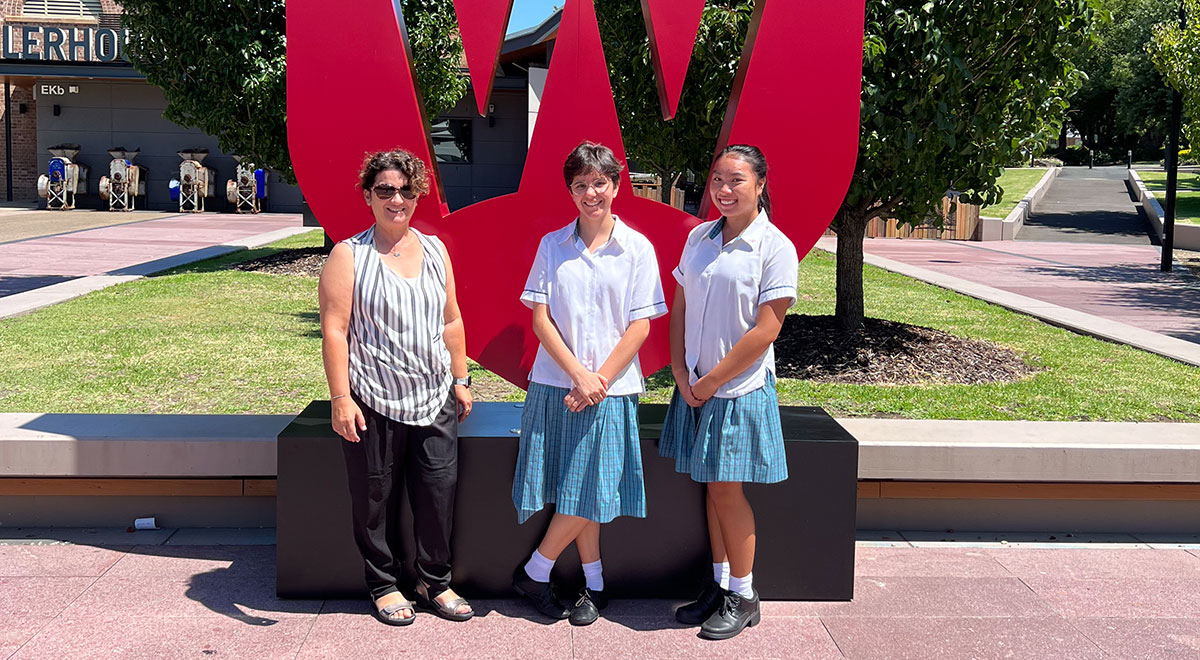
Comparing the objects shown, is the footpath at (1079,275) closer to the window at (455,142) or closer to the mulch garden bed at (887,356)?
the mulch garden bed at (887,356)

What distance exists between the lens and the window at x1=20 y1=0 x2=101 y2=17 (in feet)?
105

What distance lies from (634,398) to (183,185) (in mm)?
26192

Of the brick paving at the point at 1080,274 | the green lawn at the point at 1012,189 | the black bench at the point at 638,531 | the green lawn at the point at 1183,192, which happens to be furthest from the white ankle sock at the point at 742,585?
the green lawn at the point at 1183,192

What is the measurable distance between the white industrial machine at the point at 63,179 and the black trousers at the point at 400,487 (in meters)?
26.7

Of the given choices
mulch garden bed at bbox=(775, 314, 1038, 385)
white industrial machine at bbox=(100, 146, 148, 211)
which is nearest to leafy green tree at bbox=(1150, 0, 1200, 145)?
mulch garden bed at bbox=(775, 314, 1038, 385)

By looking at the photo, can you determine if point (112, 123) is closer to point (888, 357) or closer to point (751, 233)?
point (888, 357)

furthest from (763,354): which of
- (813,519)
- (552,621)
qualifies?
(552,621)

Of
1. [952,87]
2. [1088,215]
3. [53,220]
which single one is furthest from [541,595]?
[1088,215]

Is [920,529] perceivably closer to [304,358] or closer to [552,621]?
[552,621]

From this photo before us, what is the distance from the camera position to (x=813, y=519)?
4.03 m

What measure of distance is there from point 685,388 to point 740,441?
256 mm

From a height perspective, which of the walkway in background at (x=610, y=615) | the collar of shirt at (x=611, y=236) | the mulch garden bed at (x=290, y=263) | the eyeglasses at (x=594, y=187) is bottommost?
the walkway in background at (x=610, y=615)

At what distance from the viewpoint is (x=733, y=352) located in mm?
→ 3506

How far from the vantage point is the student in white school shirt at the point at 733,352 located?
352 centimetres
